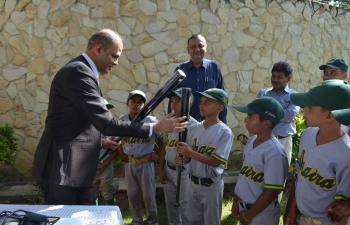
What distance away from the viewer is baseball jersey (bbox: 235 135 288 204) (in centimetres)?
253

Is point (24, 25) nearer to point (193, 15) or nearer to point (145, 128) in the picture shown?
point (193, 15)

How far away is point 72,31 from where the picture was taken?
5473 mm

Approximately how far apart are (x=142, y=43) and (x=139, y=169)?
2.59 m

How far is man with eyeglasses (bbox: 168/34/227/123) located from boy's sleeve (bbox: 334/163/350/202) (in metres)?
2.06

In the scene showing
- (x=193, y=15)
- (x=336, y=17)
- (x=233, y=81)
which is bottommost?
(x=233, y=81)

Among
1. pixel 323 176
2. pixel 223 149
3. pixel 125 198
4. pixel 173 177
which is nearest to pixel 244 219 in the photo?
pixel 223 149

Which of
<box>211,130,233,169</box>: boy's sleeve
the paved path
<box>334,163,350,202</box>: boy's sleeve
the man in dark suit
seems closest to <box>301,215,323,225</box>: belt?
<box>334,163,350,202</box>: boy's sleeve

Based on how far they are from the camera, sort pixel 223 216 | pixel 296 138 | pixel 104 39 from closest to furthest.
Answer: pixel 104 39
pixel 223 216
pixel 296 138

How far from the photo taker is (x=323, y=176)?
2195 millimetres

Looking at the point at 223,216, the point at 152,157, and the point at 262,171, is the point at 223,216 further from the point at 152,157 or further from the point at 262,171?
the point at 262,171

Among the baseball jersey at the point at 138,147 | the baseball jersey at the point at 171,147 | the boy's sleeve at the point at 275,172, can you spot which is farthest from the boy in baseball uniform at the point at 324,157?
the baseball jersey at the point at 138,147

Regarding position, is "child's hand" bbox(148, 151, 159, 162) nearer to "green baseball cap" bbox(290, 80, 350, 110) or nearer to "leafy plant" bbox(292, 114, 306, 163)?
"green baseball cap" bbox(290, 80, 350, 110)

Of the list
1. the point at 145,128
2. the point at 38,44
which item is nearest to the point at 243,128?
the point at 38,44

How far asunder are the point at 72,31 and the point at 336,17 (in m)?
5.50
